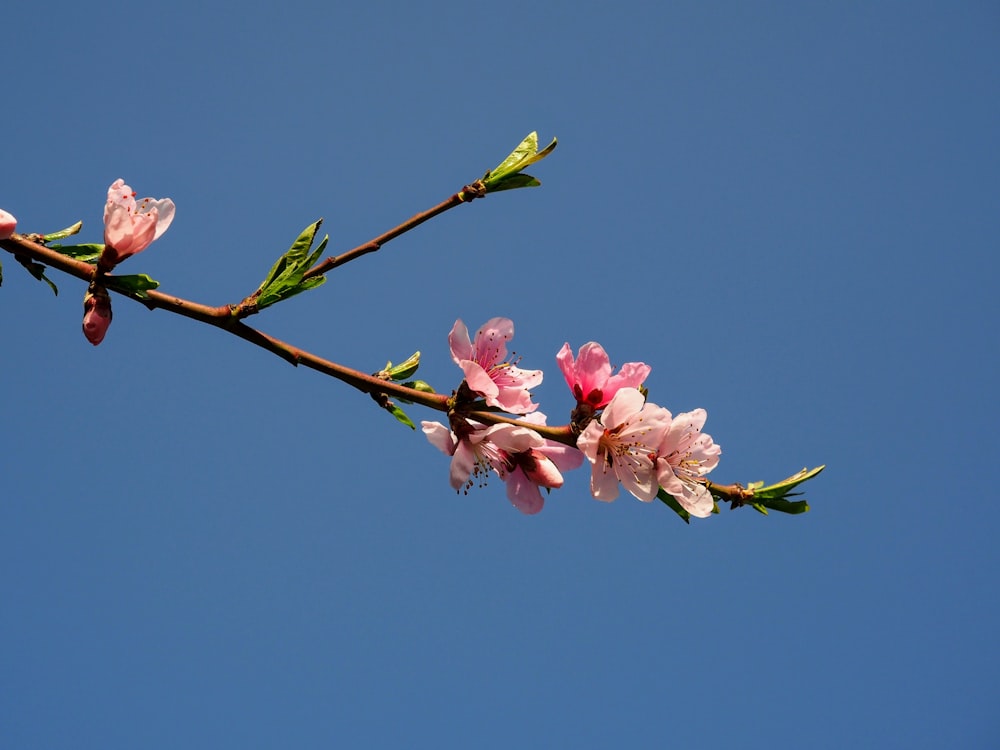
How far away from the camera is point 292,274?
1627mm

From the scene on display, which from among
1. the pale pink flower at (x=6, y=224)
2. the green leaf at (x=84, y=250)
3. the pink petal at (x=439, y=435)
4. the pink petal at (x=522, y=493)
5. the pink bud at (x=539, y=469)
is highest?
the pink bud at (x=539, y=469)

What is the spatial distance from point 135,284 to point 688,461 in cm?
124

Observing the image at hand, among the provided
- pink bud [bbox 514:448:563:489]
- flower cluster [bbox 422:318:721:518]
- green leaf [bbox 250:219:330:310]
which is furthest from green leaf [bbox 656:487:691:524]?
green leaf [bbox 250:219:330:310]

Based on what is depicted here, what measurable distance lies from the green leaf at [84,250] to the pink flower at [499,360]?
2.64 ft

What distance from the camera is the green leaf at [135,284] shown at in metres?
1.55

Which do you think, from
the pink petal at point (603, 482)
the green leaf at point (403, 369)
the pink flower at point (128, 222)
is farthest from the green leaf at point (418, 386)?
the pink flower at point (128, 222)

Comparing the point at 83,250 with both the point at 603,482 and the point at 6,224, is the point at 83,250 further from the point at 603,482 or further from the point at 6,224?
the point at 603,482

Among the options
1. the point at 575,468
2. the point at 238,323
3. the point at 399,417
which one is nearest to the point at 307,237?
the point at 238,323

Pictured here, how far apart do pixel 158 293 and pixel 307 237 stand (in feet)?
1.04

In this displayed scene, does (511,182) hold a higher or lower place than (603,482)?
higher

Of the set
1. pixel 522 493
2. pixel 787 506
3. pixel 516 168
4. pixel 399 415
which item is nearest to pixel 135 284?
pixel 399 415

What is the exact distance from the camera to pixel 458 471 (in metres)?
1.68

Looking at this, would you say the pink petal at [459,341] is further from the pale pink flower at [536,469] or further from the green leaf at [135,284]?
the green leaf at [135,284]

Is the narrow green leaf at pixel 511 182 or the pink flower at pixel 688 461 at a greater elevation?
the narrow green leaf at pixel 511 182
